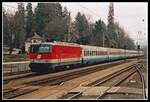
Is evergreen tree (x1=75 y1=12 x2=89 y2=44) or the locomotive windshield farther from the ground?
evergreen tree (x1=75 y1=12 x2=89 y2=44)

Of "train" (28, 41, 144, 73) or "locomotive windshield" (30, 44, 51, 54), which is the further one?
"locomotive windshield" (30, 44, 51, 54)

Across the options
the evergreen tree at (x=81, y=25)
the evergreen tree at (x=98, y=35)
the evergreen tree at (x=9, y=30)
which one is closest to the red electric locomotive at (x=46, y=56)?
the evergreen tree at (x=98, y=35)

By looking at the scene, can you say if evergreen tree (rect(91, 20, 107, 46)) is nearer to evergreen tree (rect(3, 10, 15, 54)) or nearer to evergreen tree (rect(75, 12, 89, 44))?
evergreen tree (rect(75, 12, 89, 44))

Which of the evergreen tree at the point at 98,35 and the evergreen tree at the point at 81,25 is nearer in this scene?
the evergreen tree at the point at 98,35

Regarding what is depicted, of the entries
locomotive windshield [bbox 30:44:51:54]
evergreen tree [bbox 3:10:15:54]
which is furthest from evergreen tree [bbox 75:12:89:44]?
locomotive windshield [bbox 30:44:51:54]

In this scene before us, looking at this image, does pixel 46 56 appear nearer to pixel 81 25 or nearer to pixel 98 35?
pixel 98 35

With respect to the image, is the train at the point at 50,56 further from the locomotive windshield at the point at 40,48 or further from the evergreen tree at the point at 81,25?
the evergreen tree at the point at 81,25

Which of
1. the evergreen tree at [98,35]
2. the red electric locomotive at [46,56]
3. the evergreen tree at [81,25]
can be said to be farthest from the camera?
the evergreen tree at [81,25]

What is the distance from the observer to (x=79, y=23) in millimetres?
96562

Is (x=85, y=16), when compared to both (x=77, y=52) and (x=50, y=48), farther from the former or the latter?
(x=50, y=48)

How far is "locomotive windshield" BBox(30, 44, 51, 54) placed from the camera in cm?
2856

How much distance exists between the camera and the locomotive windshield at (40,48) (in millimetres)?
28562

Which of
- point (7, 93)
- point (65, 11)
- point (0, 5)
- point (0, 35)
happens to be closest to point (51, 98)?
point (7, 93)

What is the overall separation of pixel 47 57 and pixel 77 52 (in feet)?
28.4
